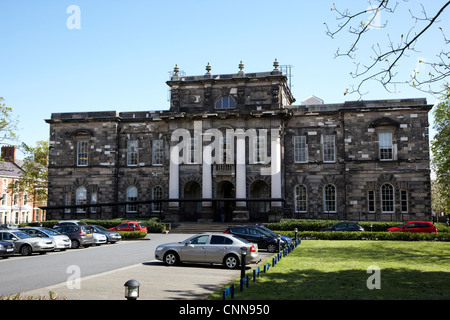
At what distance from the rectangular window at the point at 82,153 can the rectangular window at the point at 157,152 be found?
7.47 meters

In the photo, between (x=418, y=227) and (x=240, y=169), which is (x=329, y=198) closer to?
(x=240, y=169)

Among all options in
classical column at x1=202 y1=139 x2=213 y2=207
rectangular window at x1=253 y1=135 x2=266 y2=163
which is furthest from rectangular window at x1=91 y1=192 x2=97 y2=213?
rectangular window at x1=253 y1=135 x2=266 y2=163

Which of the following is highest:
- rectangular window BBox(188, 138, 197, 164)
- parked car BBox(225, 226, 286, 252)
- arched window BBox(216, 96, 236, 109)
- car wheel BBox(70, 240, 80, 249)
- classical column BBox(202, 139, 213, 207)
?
arched window BBox(216, 96, 236, 109)

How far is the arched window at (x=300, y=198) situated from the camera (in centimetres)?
4291

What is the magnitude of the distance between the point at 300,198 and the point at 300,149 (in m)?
4.82

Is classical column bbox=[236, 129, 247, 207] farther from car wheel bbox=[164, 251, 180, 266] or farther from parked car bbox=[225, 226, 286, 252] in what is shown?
car wheel bbox=[164, 251, 180, 266]

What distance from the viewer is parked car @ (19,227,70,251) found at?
2584 cm

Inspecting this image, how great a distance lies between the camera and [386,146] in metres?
41.5

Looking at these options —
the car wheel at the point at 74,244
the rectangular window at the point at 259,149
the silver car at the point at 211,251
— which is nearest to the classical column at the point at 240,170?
the rectangular window at the point at 259,149

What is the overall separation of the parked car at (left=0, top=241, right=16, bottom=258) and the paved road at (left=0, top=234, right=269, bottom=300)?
0.49 m

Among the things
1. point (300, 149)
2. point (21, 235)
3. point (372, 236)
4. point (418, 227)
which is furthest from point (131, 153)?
point (418, 227)

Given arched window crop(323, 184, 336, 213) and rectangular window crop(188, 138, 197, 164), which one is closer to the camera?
arched window crop(323, 184, 336, 213)
